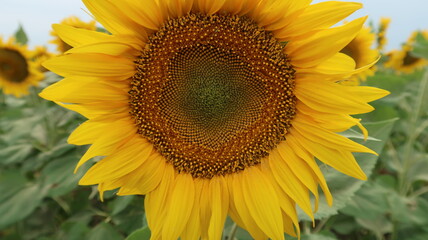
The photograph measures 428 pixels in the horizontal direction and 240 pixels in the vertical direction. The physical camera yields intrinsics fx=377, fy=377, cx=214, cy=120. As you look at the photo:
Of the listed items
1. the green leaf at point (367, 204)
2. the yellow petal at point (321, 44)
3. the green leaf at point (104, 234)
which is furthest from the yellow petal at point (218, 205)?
the green leaf at point (367, 204)

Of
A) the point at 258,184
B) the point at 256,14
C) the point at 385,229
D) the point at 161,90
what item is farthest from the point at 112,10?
the point at 385,229

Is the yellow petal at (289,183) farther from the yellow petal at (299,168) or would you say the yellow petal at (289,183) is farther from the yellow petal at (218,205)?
the yellow petal at (218,205)

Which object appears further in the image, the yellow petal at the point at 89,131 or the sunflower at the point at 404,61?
the sunflower at the point at 404,61

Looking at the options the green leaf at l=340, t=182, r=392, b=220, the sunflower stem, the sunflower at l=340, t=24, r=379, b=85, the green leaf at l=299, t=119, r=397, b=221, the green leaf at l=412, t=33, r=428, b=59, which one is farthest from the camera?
the sunflower at l=340, t=24, r=379, b=85

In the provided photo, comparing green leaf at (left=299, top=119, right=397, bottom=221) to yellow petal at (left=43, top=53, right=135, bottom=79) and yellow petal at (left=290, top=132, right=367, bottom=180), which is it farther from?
yellow petal at (left=43, top=53, right=135, bottom=79)

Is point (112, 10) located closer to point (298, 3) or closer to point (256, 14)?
point (256, 14)

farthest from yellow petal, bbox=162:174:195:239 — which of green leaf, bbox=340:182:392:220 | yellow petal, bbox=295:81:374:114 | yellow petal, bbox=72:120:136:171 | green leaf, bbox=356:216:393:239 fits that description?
green leaf, bbox=356:216:393:239
